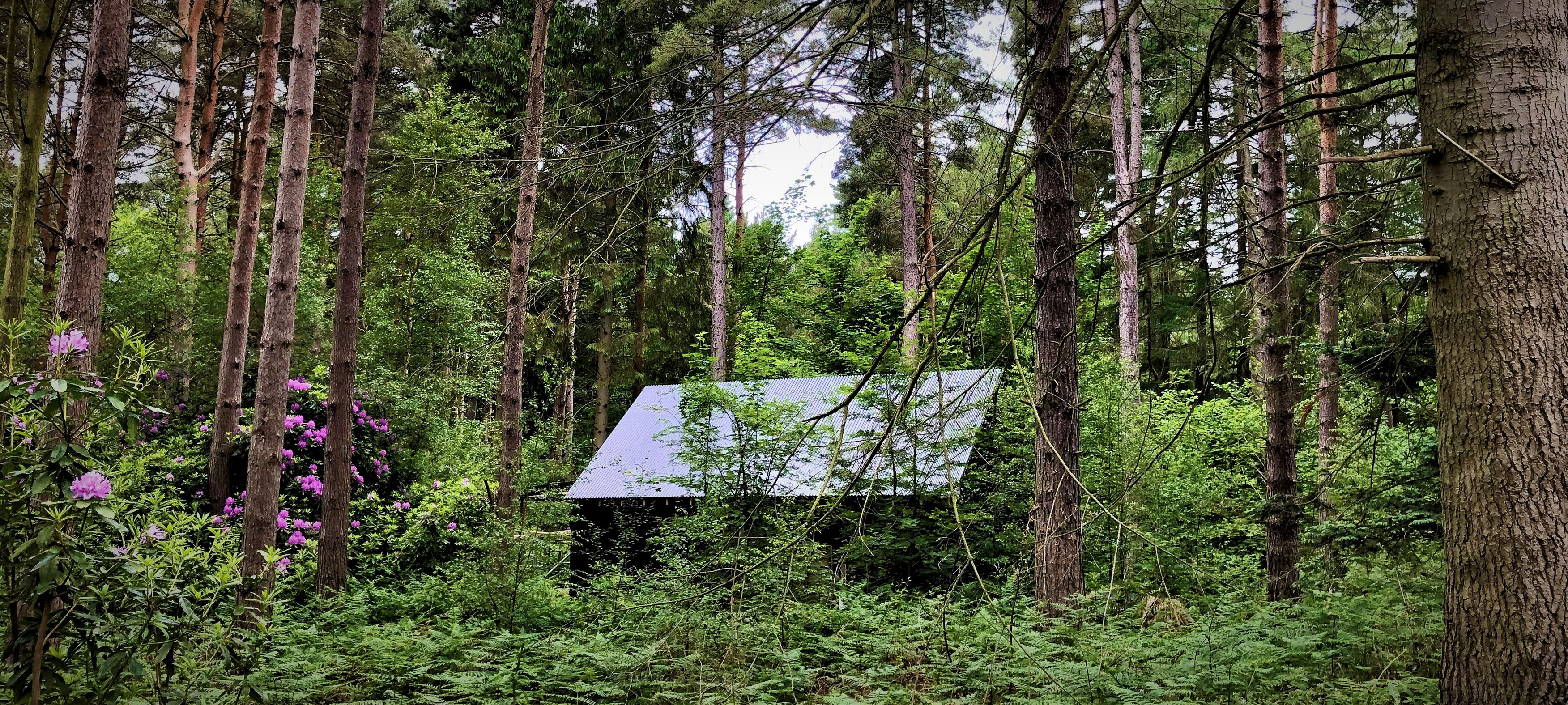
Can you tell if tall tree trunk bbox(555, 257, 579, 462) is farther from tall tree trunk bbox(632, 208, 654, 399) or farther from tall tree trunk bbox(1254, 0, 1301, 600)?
tall tree trunk bbox(1254, 0, 1301, 600)

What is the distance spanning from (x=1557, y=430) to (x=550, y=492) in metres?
7.26

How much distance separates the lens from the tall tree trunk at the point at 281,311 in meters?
6.34

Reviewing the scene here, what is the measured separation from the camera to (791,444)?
26.7 feet

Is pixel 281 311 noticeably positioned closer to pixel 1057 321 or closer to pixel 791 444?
pixel 791 444

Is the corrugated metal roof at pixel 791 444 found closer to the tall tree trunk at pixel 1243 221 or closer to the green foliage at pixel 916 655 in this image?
the green foliage at pixel 916 655

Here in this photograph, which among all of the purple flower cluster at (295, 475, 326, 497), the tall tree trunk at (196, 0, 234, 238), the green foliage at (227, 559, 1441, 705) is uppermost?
the tall tree trunk at (196, 0, 234, 238)

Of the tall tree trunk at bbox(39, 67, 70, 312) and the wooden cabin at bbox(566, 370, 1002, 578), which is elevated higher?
the tall tree trunk at bbox(39, 67, 70, 312)

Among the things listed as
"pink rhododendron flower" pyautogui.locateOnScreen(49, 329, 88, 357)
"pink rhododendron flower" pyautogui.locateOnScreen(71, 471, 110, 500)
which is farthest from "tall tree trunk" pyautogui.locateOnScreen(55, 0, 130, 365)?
"pink rhododendron flower" pyautogui.locateOnScreen(71, 471, 110, 500)

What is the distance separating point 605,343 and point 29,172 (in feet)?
58.7

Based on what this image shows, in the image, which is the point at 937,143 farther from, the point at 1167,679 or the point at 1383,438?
the point at 1167,679

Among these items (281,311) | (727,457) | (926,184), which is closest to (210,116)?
(281,311)

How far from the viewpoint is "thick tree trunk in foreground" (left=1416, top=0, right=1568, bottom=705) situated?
79.7 inches

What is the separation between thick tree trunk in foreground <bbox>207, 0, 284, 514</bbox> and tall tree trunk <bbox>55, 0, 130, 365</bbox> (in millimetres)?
3959

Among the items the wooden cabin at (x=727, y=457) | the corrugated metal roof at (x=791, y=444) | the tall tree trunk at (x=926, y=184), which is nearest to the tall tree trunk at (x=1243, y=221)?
the tall tree trunk at (x=926, y=184)
